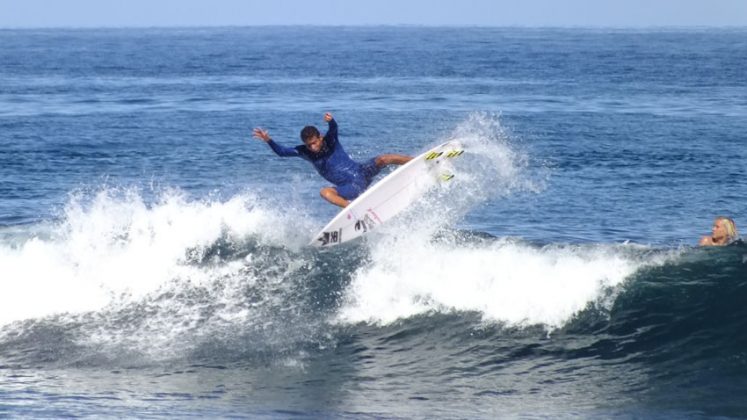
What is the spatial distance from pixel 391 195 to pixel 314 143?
139cm

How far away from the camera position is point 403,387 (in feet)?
37.5

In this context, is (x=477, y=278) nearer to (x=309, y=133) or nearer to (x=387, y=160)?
(x=387, y=160)

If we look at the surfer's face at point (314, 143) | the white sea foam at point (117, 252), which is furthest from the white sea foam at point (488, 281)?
the white sea foam at point (117, 252)

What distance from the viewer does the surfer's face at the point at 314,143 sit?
14.2m

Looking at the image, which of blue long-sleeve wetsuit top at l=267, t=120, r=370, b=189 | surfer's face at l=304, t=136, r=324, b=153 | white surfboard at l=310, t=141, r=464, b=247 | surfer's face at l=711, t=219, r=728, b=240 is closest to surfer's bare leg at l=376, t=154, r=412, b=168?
white surfboard at l=310, t=141, r=464, b=247

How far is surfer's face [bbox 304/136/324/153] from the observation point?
14164 millimetres

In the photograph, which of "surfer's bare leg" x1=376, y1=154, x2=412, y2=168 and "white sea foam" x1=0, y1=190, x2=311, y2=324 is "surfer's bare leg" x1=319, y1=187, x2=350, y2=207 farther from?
"white sea foam" x1=0, y1=190, x2=311, y2=324

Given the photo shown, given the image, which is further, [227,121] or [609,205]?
[227,121]

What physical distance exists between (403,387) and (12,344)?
5.18 metres

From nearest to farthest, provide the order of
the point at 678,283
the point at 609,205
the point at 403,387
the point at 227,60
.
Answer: the point at 403,387
the point at 678,283
the point at 609,205
the point at 227,60

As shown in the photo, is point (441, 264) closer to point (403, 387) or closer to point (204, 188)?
point (403, 387)

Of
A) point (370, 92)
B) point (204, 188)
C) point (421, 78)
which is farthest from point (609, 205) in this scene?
point (421, 78)

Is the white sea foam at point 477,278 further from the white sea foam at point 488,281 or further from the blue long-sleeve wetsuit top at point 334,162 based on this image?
the blue long-sleeve wetsuit top at point 334,162

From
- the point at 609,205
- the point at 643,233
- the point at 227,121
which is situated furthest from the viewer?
the point at 227,121
